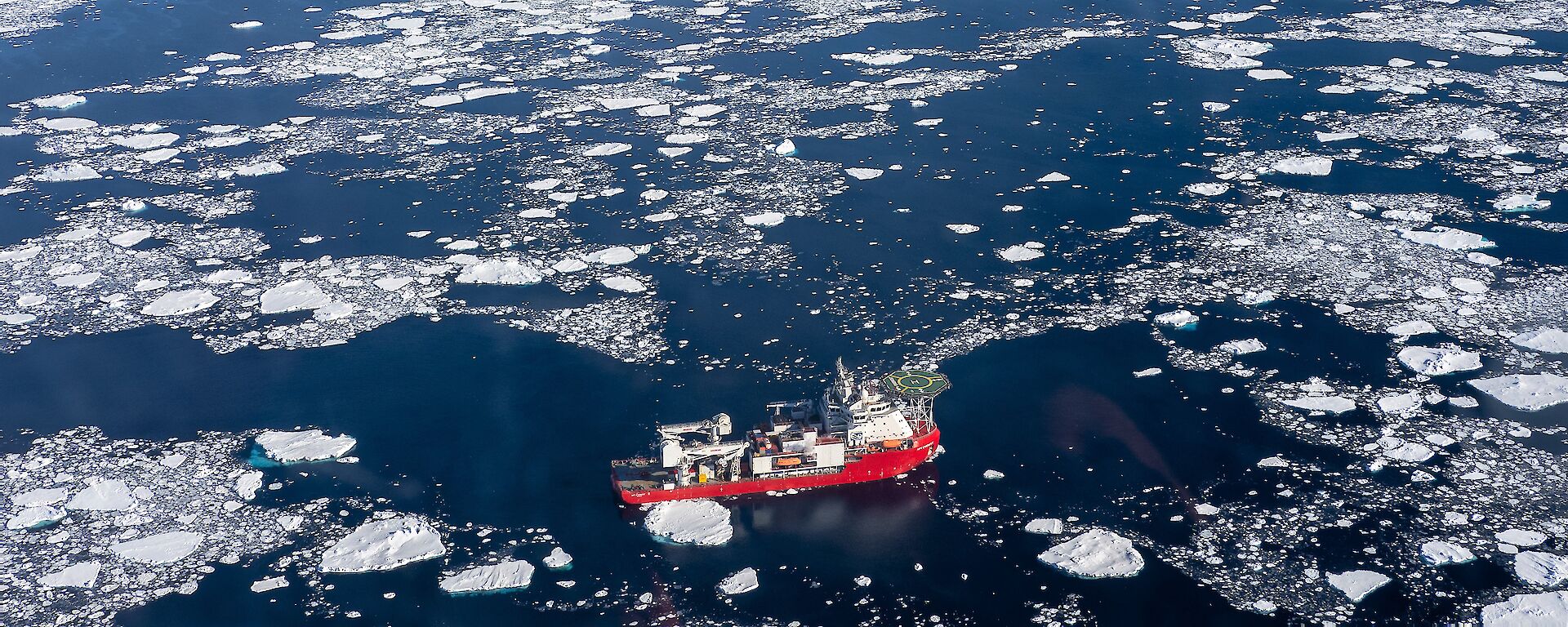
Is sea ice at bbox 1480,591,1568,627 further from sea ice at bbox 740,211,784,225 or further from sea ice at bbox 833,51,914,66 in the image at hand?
sea ice at bbox 833,51,914,66

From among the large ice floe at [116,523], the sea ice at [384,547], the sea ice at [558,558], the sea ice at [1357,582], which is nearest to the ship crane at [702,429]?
the sea ice at [558,558]

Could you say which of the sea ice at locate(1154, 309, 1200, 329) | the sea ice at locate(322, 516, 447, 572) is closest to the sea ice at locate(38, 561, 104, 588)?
the sea ice at locate(322, 516, 447, 572)

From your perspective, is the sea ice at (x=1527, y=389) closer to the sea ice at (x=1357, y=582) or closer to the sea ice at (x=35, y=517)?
the sea ice at (x=1357, y=582)

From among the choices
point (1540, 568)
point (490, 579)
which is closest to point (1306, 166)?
point (1540, 568)

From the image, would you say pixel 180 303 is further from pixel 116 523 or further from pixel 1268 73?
pixel 1268 73

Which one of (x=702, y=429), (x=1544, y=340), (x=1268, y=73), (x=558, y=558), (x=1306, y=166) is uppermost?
(x=1268, y=73)

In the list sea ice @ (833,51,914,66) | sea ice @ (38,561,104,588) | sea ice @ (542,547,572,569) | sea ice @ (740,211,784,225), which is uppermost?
sea ice @ (833,51,914,66)

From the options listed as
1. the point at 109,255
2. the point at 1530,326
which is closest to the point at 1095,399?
the point at 1530,326
